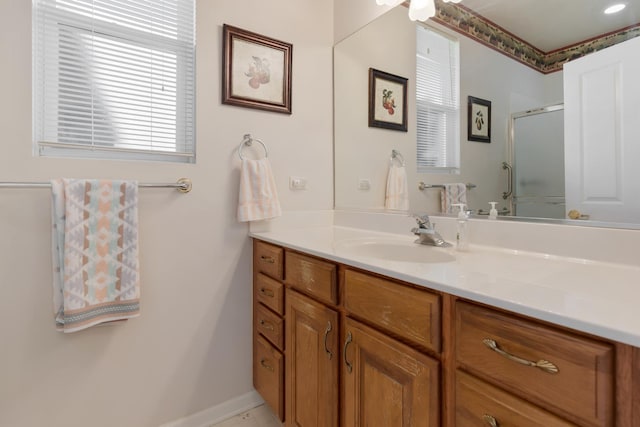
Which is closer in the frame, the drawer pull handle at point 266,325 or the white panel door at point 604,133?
the white panel door at point 604,133

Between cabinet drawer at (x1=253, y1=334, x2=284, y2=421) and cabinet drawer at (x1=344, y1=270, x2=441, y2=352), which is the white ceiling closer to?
cabinet drawer at (x1=344, y1=270, x2=441, y2=352)

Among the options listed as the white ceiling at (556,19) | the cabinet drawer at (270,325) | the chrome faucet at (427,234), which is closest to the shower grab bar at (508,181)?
the chrome faucet at (427,234)

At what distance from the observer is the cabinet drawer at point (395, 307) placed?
74 cm

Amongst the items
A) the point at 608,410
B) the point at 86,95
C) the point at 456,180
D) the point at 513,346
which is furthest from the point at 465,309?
the point at 86,95

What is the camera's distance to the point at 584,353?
1.65 ft

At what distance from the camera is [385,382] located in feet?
2.82

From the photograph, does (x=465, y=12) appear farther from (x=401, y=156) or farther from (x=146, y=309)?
(x=146, y=309)

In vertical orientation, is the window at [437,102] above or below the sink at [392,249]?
above

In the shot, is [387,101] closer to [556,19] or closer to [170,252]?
[556,19]

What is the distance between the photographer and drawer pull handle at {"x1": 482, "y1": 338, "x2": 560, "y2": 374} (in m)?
0.54

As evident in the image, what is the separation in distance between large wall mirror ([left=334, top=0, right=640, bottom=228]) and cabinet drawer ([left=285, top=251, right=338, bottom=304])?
0.63m

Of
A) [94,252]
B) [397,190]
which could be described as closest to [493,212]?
[397,190]

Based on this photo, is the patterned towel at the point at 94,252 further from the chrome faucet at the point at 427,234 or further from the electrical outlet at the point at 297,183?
the chrome faucet at the point at 427,234

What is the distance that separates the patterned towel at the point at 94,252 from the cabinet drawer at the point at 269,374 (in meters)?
0.59
